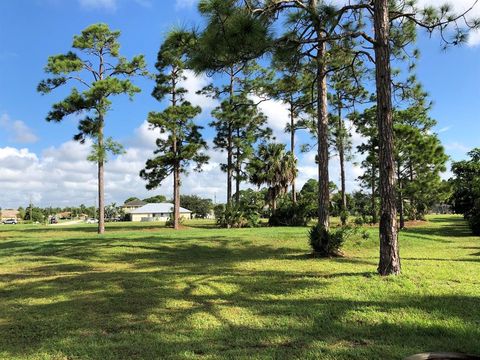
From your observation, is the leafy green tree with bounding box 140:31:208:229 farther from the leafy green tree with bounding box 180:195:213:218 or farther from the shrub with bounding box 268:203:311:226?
the leafy green tree with bounding box 180:195:213:218

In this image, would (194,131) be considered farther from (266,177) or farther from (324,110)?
(324,110)

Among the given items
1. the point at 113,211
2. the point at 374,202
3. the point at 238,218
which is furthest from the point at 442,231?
the point at 113,211

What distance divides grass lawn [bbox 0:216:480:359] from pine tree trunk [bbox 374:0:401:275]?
1.45 feet

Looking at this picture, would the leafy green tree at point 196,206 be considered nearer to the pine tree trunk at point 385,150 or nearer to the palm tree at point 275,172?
the palm tree at point 275,172

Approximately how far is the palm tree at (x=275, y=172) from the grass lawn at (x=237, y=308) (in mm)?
20868

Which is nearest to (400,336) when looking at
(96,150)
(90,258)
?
(90,258)

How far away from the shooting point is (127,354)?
13.3 ft

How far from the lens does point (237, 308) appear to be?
5.82m

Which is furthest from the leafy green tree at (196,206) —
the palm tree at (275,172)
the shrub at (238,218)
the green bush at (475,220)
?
the green bush at (475,220)

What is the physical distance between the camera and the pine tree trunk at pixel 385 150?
766cm

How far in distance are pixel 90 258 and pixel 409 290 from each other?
8571 mm

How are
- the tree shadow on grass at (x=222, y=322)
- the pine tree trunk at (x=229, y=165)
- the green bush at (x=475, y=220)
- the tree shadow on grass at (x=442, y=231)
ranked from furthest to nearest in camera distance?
1. the pine tree trunk at (x=229, y=165)
2. the green bush at (x=475, y=220)
3. the tree shadow on grass at (x=442, y=231)
4. the tree shadow on grass at (x=222, y=322)

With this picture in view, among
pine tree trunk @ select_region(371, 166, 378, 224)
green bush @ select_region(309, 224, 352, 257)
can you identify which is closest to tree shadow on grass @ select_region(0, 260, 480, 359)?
green bush @ select_region(309, 224, 352, 257)

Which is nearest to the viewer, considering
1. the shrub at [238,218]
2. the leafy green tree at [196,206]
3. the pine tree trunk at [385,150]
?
the pine tree trunk at [385,150]
